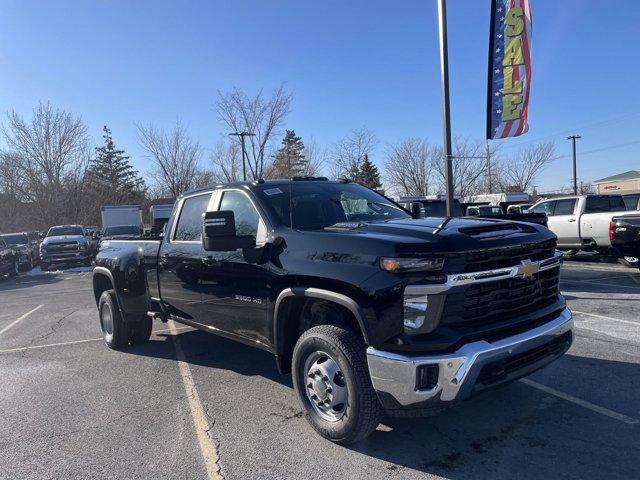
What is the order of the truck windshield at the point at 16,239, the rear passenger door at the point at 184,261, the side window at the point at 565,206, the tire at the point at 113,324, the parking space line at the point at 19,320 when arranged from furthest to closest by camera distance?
the truck windshield at the point at 16,239, the side window at the point at 565,206, the parking space line at the point at 19,320, the tire at the point at 113,324, the rear passenger door at the point at 184,261

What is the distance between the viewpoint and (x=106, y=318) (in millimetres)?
6762

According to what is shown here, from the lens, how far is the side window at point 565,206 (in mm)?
15086

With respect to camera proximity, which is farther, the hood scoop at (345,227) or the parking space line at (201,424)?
the hood scoop at (345,227)

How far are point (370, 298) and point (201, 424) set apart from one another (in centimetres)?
197

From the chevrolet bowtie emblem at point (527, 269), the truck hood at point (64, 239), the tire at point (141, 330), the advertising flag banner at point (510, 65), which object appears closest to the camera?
the chevrolet bowtie emblem at point (527, 269)

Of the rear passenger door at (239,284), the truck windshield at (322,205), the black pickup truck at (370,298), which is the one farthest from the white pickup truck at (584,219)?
the rear passenger door at (239,284)

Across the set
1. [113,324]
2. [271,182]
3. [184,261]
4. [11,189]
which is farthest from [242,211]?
[11,189]

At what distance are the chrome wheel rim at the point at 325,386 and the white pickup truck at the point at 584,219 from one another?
12918 millimetres

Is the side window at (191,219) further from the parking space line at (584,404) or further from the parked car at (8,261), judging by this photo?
the parked car at (8,261)

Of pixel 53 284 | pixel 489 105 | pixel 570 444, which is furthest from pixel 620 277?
pixel 53 284

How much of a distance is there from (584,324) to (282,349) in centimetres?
475

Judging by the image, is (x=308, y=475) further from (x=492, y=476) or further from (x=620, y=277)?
(x=620, y=277)

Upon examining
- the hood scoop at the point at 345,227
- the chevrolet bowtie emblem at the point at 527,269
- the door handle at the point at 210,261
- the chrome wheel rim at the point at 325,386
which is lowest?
the chrome wheel rim at the point at 325,386

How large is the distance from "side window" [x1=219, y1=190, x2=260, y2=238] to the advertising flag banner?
8.30 meters
